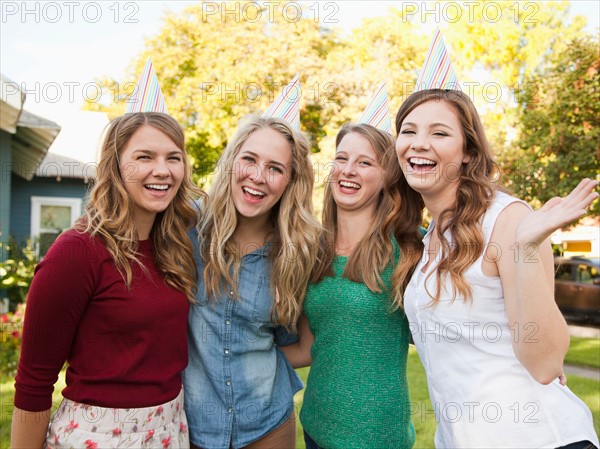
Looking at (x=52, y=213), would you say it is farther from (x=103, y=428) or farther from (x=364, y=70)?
(x=103, y=428)

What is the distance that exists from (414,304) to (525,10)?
20.1 metres

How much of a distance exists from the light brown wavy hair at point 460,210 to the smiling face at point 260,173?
0.65 metres

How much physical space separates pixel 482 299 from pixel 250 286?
118 centimetres

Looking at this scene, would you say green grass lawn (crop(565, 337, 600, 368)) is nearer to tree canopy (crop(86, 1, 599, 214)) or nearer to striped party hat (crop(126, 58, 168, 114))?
tree canopy (crop(86, 1, 599, 214))

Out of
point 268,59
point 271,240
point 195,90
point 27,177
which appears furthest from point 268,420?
point 195,90

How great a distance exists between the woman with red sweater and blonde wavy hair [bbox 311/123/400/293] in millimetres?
806

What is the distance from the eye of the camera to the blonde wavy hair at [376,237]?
2791mm

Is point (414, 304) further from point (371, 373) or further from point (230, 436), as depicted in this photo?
point (230, 436)

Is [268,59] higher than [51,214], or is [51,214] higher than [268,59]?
[268,59]

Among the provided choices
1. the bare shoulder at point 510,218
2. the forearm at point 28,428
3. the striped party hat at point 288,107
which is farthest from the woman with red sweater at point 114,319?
the bare shoulder at point 510,218

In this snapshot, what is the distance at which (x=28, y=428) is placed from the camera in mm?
2146

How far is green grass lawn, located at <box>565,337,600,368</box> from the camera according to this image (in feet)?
27.4

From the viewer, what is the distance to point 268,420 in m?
2.72

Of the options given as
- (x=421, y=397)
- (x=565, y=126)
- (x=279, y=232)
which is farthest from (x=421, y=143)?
(x=565, y=126)
